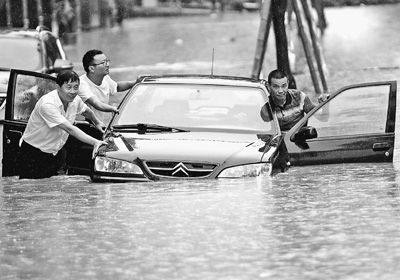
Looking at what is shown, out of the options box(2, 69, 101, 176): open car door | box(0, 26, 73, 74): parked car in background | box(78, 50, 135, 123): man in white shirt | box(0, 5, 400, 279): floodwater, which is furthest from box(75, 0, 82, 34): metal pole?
box(0, 5, 400, 279): floodwater

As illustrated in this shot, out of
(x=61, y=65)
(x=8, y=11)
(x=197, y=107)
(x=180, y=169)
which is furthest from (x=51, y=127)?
(x=8, y=11)

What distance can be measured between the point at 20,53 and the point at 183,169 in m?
10.2

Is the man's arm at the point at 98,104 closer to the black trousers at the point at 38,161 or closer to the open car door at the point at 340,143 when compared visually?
the black trousers at the point at 38,161

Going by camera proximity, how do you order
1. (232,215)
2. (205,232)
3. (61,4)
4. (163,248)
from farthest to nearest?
(61,4), (232,215), (205,232), (163,248)

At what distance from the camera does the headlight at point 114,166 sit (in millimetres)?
12156

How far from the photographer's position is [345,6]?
270ft

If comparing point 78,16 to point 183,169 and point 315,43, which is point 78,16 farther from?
point 183,169

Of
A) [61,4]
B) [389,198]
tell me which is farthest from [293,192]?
[61,4]

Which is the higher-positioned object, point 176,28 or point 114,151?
point 114,151

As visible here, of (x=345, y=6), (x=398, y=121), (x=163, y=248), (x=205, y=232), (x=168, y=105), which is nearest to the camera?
(x=163, y=248)

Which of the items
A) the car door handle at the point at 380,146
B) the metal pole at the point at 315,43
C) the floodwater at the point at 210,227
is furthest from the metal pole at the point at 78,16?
the car door handle at the point at 380,146

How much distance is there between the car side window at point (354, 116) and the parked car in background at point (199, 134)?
0.03m

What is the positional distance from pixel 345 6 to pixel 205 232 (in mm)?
73085

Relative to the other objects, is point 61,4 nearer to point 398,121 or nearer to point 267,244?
point 398,121
